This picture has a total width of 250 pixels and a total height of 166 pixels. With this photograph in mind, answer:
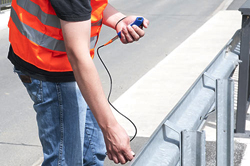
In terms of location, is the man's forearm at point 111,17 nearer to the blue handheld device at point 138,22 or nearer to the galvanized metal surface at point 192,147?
the blue handheld device at point 138,22

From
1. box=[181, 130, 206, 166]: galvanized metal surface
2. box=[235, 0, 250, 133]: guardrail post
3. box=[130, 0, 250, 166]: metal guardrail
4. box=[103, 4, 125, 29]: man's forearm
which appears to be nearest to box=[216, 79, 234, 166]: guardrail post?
box=[130, 0, 250, 166]: metal guardrail

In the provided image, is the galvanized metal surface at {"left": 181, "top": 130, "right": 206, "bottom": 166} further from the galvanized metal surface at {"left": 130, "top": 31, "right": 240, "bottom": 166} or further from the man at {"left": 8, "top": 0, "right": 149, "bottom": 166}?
the man at {"left": 8, "top": 0, "right": 149, "bottom": 166}

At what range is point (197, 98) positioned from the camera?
7.29 feet

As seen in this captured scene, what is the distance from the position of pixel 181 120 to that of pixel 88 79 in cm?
44

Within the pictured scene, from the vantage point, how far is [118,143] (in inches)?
82.1

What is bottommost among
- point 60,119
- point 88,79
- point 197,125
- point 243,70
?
point 243,70

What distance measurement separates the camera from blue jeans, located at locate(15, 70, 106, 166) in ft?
7.74

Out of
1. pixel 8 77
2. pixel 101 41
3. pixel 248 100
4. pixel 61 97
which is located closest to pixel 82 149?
pixel 61 97

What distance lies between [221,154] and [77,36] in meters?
0.87

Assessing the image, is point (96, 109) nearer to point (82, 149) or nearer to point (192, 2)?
point (82, 149)

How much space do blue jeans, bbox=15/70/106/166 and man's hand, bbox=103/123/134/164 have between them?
1.12 ft

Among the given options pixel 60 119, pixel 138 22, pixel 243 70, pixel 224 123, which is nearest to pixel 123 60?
pixel 243 70

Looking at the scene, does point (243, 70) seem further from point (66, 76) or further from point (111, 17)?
point (66, 76)

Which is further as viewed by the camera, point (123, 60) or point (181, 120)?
point (123, 60)
